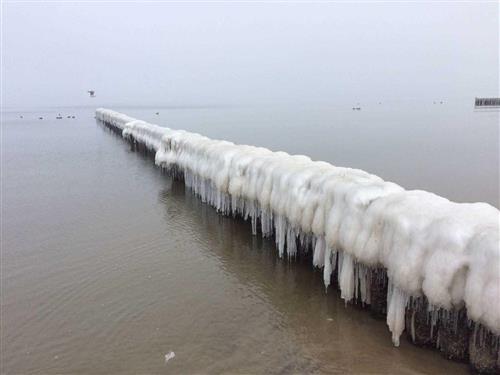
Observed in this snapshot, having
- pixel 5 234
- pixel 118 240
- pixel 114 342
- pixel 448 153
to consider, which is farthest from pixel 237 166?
pixel 448 153

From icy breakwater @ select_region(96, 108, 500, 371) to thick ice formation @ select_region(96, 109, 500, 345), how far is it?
0.01 meters

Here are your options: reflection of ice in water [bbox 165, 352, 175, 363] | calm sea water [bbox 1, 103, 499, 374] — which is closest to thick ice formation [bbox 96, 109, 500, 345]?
calm sea water [bbox 1, 103, 499, 374]

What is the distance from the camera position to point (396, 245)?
6.50 metres

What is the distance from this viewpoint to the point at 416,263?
20.0ft

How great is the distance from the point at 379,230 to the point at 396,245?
525 mm

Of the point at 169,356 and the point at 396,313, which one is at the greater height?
the point at 396,313

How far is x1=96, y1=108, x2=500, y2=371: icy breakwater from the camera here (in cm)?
559

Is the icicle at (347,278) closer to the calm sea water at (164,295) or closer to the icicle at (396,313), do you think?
the calm sea water at (164,295)

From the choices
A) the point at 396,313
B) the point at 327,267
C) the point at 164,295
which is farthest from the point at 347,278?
the point at 164,295

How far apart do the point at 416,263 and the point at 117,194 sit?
14.8 m

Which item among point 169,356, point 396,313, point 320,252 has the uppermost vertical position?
point 320,252

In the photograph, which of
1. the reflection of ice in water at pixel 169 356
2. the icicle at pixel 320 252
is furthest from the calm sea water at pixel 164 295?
the icicle at pixel 320 252

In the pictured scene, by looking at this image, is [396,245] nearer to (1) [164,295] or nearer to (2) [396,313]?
(2) [396,313]

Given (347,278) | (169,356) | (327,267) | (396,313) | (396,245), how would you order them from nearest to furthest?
(396,245), (396,313), (169,356), (347,278), (327,267)
